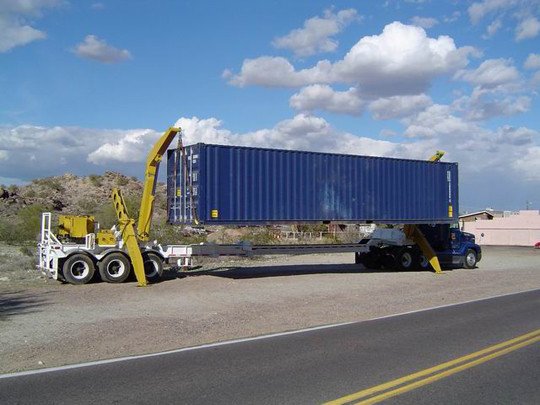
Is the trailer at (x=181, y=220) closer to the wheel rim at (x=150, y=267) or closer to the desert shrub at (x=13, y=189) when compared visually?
the wheel rim at (x=150, y=267)

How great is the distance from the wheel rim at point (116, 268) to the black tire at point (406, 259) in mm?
13969

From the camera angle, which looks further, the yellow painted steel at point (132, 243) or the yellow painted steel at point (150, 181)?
the yellow painted steel at point (150, 181)

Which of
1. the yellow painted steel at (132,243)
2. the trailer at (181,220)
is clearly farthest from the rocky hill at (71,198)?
the yellow painted steel at (132,243)

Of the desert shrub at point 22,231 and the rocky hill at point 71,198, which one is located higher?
the rocky hill at point 71,198

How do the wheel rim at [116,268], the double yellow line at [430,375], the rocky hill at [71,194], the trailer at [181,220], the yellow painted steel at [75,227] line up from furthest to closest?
the rocky hill at [71,194], the yellow painted steel at [75,227], the wheel rim at [116,268], the trailer at [181,220], the double yellow line at [430,375]

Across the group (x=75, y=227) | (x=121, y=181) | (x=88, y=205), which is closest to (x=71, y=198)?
(x=88, y=205)

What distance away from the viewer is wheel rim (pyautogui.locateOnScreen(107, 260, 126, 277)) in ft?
67.0

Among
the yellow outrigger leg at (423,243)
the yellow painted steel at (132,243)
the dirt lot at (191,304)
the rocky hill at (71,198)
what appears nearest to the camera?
the dirt lot at (191,304)

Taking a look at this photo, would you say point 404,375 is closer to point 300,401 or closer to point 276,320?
point 300,401

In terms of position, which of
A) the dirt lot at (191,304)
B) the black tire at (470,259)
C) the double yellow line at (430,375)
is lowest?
the dirt lot at (191,304)

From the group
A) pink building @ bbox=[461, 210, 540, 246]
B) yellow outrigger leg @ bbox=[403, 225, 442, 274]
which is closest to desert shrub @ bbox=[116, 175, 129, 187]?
pink building @ bbox=[461, 210, 540, 246]

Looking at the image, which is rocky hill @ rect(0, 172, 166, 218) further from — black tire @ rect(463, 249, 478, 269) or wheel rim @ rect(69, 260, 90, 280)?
wheel rim @ rect(69, 260, 90, 280)

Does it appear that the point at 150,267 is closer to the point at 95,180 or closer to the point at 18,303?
the point at 18,303

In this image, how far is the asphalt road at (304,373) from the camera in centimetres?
704
